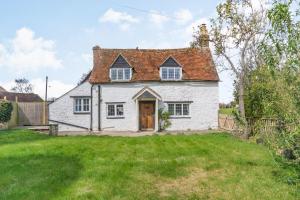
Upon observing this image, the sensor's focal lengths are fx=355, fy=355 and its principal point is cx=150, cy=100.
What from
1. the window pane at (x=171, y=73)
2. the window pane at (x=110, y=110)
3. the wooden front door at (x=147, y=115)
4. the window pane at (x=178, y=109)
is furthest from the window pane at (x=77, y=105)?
the window pane at (x=178, y=109)

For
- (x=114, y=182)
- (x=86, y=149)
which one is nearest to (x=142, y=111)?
(x=86, y=149)

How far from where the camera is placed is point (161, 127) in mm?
31719

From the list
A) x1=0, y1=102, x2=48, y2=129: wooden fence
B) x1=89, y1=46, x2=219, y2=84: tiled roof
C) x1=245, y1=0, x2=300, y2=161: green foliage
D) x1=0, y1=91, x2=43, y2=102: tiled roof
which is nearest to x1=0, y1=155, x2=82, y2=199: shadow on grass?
x1=245, y1=0, x2=300, y2=161: green foliage

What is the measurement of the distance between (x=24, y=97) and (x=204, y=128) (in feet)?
129

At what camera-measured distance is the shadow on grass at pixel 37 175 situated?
29.6 ft

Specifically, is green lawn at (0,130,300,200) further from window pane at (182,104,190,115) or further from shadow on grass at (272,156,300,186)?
window pane at (182,104,190,115)

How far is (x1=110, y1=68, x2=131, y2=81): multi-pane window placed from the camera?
32.4 m

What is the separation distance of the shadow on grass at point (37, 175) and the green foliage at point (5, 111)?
20.5 metres

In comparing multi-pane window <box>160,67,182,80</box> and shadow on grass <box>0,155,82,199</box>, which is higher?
multi-pane window <box>160,67,182,80</box>

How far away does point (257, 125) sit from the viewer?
23.0 meters

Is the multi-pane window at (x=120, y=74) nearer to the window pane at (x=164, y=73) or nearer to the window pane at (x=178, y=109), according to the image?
the window pane at (x=164, y=73)

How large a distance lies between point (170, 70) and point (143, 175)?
22015 mm

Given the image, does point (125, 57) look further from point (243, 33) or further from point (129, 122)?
point (243, 33)

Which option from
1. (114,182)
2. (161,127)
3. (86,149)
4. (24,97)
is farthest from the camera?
(24,97)
